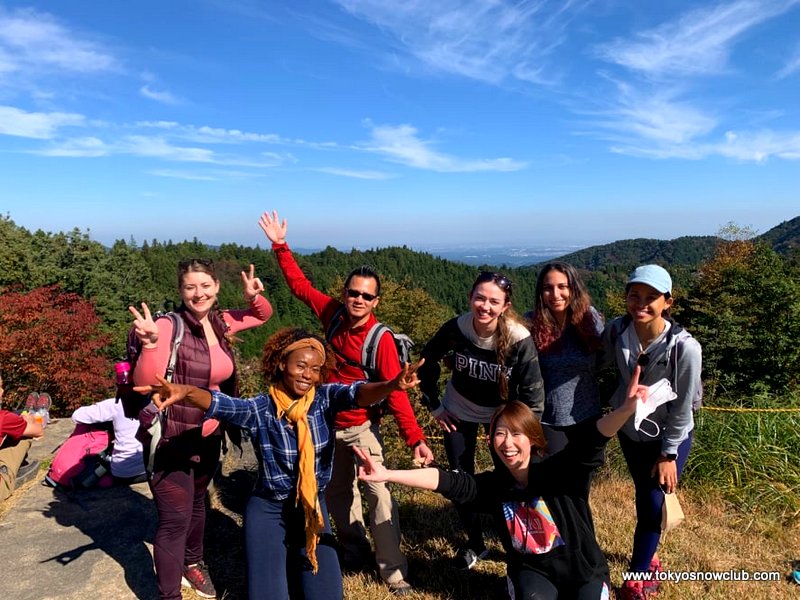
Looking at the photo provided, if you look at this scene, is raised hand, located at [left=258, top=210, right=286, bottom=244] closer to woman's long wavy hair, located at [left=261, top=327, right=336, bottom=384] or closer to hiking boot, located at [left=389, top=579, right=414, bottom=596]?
woman's long wavy hair, located at [left=261, top=327, right=336, bottom=384]

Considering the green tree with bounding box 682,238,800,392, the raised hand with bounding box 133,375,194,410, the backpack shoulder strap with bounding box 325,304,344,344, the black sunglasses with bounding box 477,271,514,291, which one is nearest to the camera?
the raised hand with bounding box 133,375,194,410

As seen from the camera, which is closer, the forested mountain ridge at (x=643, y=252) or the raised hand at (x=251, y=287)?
the raised hand at (x=251, y=287)

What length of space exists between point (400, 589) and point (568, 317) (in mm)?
2157

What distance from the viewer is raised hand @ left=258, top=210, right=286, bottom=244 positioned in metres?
4.25

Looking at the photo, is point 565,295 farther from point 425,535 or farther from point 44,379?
point 44,379

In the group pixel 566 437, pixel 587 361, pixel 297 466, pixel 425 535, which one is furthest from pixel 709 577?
pixel 297 466

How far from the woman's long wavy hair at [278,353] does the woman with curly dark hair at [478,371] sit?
31.7 inches

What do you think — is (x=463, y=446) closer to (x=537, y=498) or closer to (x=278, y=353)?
(x=537, y=498)

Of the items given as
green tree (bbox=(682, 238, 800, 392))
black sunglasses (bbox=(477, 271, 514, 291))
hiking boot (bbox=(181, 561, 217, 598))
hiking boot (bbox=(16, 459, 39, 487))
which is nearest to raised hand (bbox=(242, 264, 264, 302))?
black sunglasses (bbox=(477, 271, 514, 291))

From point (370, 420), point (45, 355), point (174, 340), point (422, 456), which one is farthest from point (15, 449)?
point (45, 355)

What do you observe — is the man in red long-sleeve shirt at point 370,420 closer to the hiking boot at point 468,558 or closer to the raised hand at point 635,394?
the hiking boot at point 468,558

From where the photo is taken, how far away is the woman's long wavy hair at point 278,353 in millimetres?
2920

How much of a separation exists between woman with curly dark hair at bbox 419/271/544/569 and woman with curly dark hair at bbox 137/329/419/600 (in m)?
0.65

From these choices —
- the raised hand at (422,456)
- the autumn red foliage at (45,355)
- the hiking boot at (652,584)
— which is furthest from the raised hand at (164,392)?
the autumn red foliage at (45,355)
